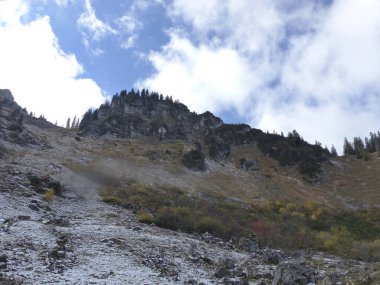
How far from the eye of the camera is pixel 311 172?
303 feet

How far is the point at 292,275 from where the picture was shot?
17031mm

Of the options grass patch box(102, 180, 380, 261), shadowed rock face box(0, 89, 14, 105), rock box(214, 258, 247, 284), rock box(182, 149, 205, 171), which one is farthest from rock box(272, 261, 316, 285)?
shadowed rock face box(0, 89, 14, 105)

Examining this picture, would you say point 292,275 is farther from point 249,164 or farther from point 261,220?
point 249,164

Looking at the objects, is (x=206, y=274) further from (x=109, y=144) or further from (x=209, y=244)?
(x=109, y=144)

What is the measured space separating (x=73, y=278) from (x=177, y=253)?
8003mm

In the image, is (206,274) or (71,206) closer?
(206,274)

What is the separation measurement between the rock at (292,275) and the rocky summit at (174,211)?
6cm

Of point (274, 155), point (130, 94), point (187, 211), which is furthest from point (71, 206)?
point (130, 94)

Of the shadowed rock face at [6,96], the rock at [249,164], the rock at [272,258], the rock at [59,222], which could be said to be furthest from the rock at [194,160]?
the shadowed rock face at [6,96]

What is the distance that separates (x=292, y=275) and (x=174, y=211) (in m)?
19.6

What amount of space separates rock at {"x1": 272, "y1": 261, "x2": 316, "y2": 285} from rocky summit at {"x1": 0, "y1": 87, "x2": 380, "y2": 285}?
0.20 feet

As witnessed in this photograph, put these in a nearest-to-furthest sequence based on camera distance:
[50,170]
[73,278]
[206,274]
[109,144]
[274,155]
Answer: [73,278] → [206,274] → [50,170] → [109,144] → [274,155]

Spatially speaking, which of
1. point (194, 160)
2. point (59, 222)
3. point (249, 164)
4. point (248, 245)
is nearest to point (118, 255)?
point (59, 222)

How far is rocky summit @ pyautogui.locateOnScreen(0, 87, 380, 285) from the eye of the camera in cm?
1858
